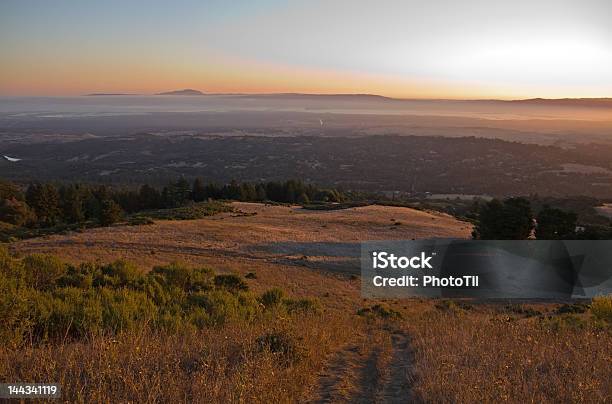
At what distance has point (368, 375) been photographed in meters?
5.53

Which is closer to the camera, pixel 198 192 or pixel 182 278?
pixel 182 278

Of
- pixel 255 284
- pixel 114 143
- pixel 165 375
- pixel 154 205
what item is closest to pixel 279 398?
pixel 165 375

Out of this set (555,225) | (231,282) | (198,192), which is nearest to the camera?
(231,282)

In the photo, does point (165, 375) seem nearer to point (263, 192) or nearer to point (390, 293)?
point (390, 293)

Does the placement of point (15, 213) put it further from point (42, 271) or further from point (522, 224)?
point (522, 224)

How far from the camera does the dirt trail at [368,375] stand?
4.63m

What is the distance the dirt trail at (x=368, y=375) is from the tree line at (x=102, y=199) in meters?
28.1

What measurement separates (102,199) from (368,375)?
4721 centimetres

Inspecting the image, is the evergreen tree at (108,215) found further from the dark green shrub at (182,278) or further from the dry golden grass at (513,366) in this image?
the dry golden grass at (513,366)

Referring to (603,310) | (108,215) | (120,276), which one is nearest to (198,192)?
(108,215)

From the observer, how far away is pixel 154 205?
5425 cm

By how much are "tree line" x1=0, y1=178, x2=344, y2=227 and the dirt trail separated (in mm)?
28101

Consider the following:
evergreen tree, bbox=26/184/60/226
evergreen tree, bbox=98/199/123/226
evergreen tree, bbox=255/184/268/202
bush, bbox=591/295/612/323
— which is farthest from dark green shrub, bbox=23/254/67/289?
evergreen tree, bbox=255/184/268/202

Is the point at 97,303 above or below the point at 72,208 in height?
above
